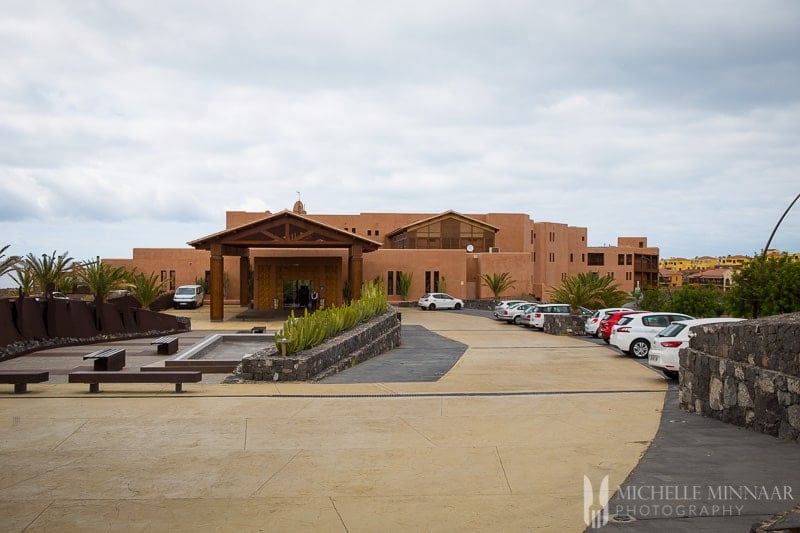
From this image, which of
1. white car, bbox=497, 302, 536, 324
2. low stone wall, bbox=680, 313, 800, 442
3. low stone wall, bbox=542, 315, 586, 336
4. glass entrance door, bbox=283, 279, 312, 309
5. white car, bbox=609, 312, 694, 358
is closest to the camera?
low stone wall, bbox=680, 313, 800, 442

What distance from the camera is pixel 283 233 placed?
3666 cm

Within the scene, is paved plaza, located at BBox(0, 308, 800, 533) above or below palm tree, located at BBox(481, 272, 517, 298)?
below

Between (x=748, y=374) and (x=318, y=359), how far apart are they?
969 centimetres

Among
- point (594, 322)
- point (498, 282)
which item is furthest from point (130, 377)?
point (498, 282)

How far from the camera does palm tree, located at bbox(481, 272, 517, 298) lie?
5150 centimetres

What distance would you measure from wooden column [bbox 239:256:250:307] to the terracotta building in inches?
2.6

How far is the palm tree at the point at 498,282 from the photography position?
169 ft

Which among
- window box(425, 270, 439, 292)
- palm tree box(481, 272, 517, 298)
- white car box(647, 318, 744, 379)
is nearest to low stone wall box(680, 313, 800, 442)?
white car box(647, 318, 744, 379)

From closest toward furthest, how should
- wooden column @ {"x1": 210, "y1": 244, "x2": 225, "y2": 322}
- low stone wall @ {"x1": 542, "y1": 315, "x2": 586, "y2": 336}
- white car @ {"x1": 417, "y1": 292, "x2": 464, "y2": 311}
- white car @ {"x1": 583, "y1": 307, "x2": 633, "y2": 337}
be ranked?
white car @ {"x1": 583, "y1": 307, "x2": 633, "y2": 337}, low stone wall @ {"x1": 542, "y1": 315, "x2": 586, "y2": 336}, wooden column @ {"x1": 210, "y1": 244, "x2": 225, "y2": 322}, white car @ {"x1": 417, "y1": 292, "x2": 464, "y2": 311}

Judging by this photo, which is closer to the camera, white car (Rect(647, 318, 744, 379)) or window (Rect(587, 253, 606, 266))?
white car (Rect(647, 318, 744, 379))

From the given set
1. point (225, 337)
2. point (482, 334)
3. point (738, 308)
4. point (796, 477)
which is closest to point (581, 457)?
point (796, 477)

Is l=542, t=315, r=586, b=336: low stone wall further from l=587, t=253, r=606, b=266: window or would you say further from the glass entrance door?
l=587, t=253, r=606, b=266: window

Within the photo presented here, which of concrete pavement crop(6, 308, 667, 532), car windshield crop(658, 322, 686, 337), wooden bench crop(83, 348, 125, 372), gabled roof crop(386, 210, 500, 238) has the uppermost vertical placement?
gabled roof crop(386, 210, 500, 238)

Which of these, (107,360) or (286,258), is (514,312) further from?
(107,360)
